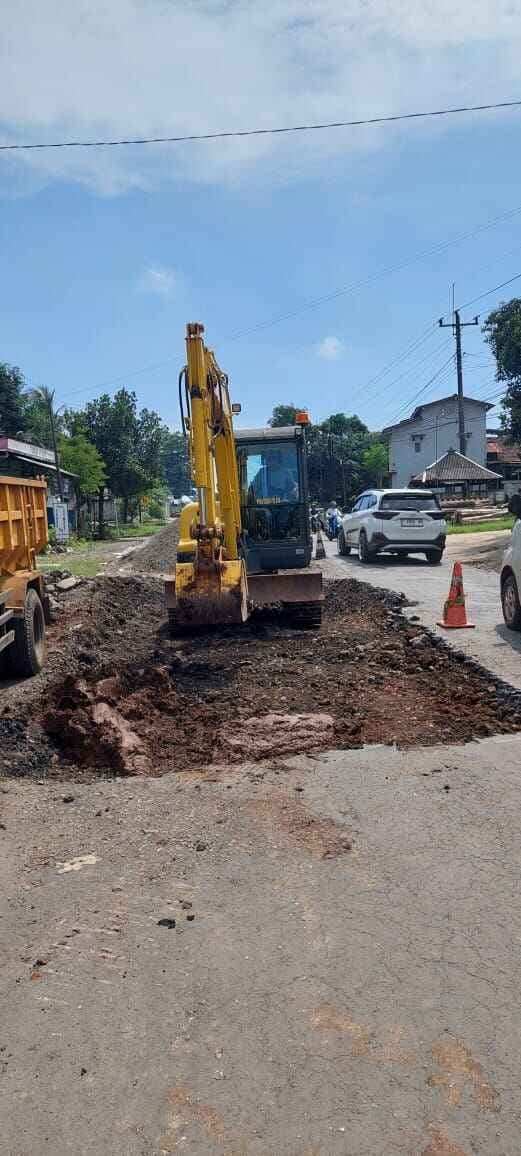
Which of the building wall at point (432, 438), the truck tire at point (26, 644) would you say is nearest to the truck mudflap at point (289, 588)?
the truck tire at point (26, 644)

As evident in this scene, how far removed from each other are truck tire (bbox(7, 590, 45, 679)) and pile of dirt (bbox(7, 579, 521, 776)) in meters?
0.51

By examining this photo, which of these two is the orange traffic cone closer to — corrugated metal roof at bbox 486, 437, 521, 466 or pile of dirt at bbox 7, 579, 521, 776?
pile of dirt at bbox 7, 579, 521, 776

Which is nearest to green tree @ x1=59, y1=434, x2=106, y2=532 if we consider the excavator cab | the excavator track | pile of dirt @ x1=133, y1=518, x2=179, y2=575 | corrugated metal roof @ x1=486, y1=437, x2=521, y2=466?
pile of dirt @ x1=133, y1=518, x2=179, y2=575

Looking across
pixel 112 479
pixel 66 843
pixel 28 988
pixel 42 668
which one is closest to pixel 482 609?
pixel 42 668

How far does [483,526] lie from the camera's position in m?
36.2

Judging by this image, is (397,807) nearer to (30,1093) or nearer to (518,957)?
(518,957)

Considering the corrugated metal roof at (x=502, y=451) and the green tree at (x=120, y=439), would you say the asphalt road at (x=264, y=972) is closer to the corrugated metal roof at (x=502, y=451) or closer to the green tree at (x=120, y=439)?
the green tree at (x=120, y=439)

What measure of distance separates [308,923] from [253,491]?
9.00m

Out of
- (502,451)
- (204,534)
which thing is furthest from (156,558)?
(502,451)

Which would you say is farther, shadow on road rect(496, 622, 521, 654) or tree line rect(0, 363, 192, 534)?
tree line rect(0, 363, 192, 534)

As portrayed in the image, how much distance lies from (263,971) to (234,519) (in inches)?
280

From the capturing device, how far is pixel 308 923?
360cm

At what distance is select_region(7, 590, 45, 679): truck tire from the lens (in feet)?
27.7

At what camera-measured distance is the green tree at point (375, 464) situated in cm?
8450
